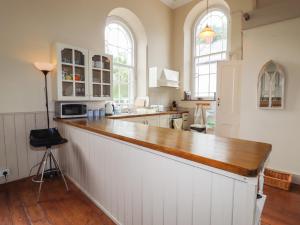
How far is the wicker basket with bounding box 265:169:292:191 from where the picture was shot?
7.63ft

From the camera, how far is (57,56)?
8.47 ft

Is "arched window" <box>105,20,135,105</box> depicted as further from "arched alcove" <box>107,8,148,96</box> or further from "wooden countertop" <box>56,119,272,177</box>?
"wooden countertop" <box>56,119,272,177</box>

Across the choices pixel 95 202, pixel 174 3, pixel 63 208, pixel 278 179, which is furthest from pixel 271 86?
pixel 174 3

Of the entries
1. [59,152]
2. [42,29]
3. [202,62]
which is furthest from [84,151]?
[202,62]

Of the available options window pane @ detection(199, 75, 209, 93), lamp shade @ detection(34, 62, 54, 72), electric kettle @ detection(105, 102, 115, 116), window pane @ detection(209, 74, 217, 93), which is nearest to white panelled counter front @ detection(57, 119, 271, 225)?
lamp shade @ detection(34, 62, 54, 72)

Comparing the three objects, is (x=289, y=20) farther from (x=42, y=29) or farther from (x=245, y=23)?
(x=42, y=29)

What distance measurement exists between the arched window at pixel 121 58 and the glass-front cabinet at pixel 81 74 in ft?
2.49

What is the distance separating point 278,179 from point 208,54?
10.7 feet

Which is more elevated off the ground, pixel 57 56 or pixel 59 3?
pixel 59 3

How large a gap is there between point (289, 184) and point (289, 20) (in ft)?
7.19

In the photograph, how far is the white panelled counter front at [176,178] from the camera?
0.83 m

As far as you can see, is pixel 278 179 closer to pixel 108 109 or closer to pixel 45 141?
pixel 108 109

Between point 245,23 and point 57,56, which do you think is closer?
point 57,56

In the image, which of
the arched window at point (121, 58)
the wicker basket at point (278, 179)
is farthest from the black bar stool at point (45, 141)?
the wicker basket at point (278, 179)
